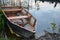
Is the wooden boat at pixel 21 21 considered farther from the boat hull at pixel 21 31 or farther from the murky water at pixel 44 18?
the murky water at pixel 44 18

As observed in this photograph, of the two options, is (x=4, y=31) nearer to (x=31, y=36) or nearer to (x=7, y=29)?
(x=7, y=29)

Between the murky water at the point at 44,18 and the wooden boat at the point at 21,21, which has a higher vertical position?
the wooden boat at the point at 21,21

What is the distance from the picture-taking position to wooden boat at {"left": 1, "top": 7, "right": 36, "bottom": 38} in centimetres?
802

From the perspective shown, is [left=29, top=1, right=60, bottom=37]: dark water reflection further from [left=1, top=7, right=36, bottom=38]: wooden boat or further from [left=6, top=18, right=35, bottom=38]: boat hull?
[left=6, top=18, right=35, bottom=38]: boat hull

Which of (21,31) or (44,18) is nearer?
(21,31)

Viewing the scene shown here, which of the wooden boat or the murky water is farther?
the murky water

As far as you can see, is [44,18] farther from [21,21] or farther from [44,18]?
[21,21]

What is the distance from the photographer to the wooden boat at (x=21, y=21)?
316 inches

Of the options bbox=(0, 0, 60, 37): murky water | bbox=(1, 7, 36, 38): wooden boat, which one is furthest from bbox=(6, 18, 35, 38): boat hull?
bbox=(0, 0, 60, 37): murky water

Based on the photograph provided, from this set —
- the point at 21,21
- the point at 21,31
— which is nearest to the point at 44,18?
the point at 21,21

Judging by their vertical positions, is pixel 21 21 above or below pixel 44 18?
above

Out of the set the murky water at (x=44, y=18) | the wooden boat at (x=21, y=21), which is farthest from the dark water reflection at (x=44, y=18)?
the wooden boat at (x=21, y=21)

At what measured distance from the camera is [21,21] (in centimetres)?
949

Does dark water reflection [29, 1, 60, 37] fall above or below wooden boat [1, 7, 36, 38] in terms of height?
below
